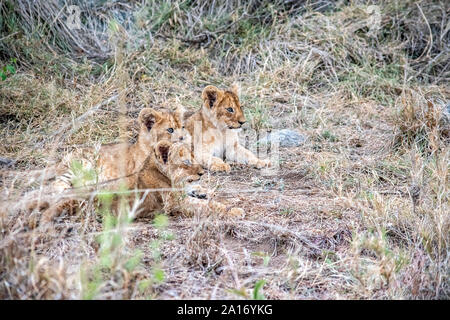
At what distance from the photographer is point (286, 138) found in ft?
22.2

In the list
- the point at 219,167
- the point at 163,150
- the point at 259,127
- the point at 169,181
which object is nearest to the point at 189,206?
the point at 169,181

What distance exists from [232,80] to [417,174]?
4.33 metres

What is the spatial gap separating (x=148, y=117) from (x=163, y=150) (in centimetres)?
124

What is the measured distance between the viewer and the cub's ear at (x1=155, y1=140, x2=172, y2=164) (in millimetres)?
4473

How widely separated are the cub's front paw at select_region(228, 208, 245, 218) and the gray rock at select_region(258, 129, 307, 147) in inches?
89.6

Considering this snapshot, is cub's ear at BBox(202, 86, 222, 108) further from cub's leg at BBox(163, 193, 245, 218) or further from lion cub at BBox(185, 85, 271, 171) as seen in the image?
cub's leg at BBox(163, 193, 245, 218)

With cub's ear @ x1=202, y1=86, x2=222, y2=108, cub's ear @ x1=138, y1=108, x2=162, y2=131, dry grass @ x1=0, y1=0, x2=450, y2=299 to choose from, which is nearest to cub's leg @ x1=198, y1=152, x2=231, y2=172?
dry grass @ x1=0, y1=0, x2=450, y2=299

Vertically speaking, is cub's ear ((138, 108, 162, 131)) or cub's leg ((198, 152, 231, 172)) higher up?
cub's ear ((138, 108, 162, 131))

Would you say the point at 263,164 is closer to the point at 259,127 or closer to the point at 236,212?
the point at 259,127

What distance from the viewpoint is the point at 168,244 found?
3.92 meters

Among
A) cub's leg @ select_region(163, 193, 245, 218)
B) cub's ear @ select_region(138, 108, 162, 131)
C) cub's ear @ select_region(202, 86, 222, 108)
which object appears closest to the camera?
cub's leg @ select_region(163, 193, 245, 218)

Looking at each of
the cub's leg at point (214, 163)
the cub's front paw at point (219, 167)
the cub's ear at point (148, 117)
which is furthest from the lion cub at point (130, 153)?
the cub's front paw at point (219, 167)
